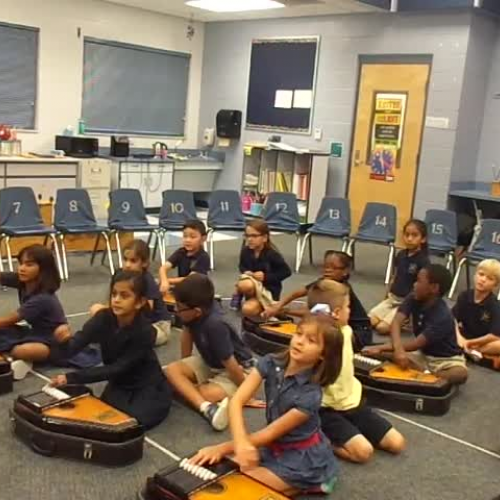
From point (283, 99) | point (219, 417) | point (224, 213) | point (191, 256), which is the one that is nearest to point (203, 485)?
point (219, 417)

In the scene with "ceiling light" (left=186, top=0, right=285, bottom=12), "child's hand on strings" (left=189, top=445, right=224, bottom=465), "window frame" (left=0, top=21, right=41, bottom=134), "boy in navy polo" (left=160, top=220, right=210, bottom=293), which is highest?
"ceiling light" (left=186, top=0, right=285, bottom=12)

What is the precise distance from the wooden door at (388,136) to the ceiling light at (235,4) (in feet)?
4.33

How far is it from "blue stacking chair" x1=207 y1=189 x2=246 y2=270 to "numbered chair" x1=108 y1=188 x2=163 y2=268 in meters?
0.58

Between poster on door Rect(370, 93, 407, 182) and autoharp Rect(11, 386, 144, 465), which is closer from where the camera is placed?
autoharp Rect(11, 386, 144, 465)

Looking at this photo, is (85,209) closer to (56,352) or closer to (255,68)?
(56,352)

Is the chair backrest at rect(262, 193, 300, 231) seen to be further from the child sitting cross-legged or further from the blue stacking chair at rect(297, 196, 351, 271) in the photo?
the child sitting cross-legged

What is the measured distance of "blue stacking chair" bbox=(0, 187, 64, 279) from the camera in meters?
5.51

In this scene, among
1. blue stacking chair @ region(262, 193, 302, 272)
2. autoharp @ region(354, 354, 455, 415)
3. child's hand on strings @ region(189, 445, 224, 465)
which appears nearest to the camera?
child's hand on strings @ region(189, 445, 224, 465)

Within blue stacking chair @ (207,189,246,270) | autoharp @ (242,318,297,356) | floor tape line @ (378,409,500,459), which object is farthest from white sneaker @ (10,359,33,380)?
blue stacking chair @ (207,189,246,270)

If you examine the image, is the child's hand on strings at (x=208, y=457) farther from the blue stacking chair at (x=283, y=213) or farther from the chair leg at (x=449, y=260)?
the blue stacking chair at (x=283, y=213)

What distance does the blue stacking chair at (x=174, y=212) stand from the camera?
6.38 metres

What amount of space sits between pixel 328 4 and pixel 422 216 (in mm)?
2595

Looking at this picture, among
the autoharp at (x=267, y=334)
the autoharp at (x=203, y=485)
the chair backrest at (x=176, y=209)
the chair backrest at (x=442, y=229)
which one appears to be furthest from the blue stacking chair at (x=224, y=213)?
the autoharp at (x=203, y=485)

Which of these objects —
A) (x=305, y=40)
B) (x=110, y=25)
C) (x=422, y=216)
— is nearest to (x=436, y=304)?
(x=422, y=216)
